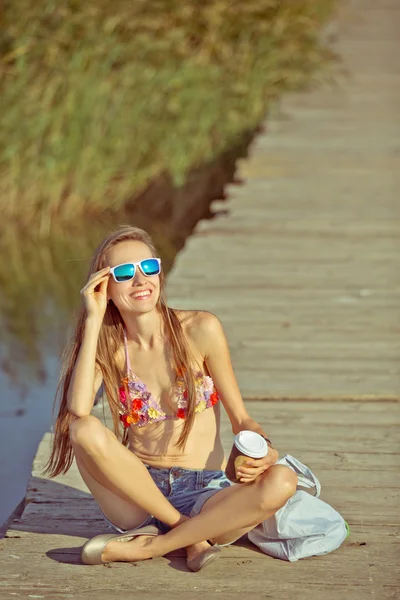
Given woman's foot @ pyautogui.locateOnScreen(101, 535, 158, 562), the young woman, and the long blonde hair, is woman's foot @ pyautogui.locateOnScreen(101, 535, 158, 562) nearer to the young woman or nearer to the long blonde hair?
the young woman

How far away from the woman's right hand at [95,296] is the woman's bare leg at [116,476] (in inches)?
11.3

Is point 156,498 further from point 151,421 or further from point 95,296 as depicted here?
point 95,296

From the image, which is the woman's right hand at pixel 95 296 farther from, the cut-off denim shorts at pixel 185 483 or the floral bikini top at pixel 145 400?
the cut-off denim shorts at pixel 185 483

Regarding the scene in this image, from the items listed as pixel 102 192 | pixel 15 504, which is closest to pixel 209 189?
pixel 102 192

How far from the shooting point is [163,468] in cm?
317

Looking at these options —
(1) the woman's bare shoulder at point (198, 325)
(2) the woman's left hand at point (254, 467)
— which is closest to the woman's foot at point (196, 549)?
(2) the woman's left hand at point (254, 467)

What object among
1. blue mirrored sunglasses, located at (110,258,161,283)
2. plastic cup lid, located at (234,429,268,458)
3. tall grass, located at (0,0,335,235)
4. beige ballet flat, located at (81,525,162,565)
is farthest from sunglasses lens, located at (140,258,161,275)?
tall grass, located at (0,0,335,235)

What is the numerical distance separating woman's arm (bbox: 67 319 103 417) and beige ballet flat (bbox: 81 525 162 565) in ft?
1.07

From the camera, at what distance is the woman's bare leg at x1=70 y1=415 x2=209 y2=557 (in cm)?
287

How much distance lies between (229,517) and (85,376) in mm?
524

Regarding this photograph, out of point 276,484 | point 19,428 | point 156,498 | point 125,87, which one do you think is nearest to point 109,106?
point 125,87

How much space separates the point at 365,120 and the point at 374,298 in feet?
12.6

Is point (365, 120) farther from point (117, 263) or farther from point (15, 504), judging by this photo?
point (117, 263)

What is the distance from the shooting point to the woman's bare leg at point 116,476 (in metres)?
2.87
